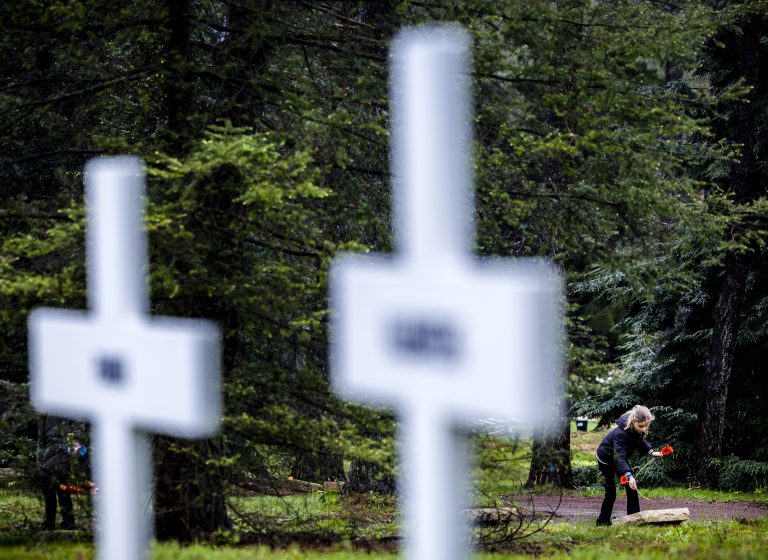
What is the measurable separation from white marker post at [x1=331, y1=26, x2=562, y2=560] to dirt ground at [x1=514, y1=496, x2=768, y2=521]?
12427 mm

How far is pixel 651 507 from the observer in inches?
696

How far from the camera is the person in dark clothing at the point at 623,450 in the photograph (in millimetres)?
13758

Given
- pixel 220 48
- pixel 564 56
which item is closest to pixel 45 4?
pixel 220 48

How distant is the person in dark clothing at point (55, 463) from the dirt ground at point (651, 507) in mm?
7150

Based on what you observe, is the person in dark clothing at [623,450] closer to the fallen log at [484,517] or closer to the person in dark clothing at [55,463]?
the fallen log at [484,517]

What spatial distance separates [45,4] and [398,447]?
186 inches

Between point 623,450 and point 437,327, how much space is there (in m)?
11.2

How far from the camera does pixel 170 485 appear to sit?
9492 mm

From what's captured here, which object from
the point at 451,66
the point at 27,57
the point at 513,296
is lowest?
the point at 513,296

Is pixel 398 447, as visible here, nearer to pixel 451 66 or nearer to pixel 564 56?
pixel 564 56

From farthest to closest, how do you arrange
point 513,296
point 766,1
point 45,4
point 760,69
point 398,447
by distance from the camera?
point 760,69
point 766,1
point 45,4
point 398,447
point 513,296

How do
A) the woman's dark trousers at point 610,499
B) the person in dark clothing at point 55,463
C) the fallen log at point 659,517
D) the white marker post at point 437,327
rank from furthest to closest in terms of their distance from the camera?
the woman's dark trousers at point 610,499
the fallen log at point 659,517
the person in dark clothing at point 55,463
the white marker post at point 437,327

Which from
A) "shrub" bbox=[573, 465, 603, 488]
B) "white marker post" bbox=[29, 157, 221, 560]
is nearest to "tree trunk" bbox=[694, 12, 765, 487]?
"shrub" bbox=[573, 465, 603, 488]

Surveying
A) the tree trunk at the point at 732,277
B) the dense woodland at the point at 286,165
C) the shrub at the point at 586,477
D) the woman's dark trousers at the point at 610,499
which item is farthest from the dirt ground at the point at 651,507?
the dense woodland at the point at 286,165
